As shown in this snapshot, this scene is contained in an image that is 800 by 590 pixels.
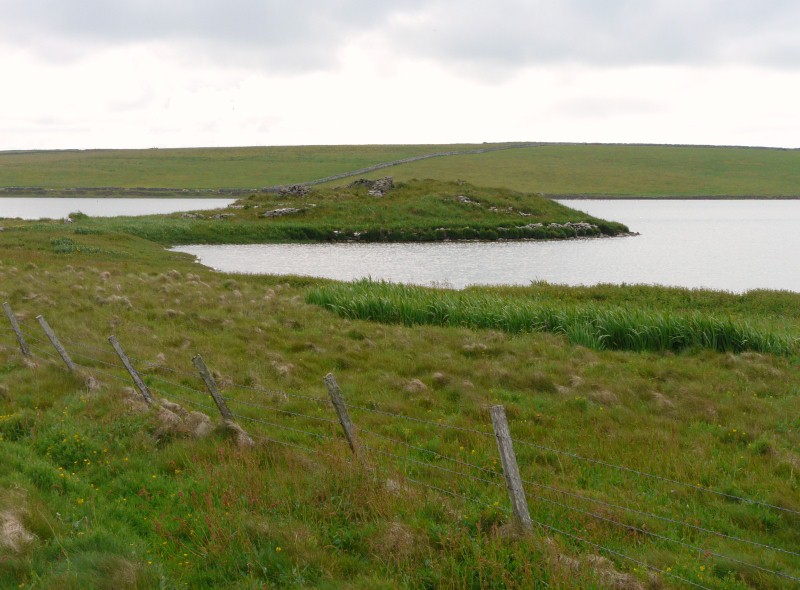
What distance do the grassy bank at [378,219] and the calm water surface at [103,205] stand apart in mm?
33422

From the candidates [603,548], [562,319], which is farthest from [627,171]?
[603,548]

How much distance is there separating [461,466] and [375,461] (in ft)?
5.12

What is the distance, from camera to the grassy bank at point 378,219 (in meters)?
63.2

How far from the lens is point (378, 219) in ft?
230


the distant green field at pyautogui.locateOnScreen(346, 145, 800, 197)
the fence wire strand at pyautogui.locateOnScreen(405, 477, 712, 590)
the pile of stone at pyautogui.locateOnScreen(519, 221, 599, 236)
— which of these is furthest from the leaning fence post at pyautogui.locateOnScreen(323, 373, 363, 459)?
the distant green field at pyautogui.locateOnScreen(346, 145, 800, 197)

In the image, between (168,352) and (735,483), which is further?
(168,352)

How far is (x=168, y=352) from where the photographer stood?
55.6ft

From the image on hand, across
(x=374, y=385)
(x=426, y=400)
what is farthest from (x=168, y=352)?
(x=426, y=400)

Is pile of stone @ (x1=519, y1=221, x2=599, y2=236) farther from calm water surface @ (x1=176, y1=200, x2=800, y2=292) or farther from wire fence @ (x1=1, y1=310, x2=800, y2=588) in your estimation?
wire fence @ (x1=1, y1=310, x2=800, y2=588)

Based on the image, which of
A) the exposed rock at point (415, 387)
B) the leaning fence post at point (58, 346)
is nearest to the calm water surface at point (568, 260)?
the exposed rock at point (415, 387)

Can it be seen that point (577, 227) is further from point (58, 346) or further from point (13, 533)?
point (13, 533)

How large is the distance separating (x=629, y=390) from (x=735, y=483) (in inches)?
188

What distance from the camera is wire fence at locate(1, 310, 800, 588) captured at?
7.88 m

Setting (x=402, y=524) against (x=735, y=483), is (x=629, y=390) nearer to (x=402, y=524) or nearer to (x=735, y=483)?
(x=735, y=483)
